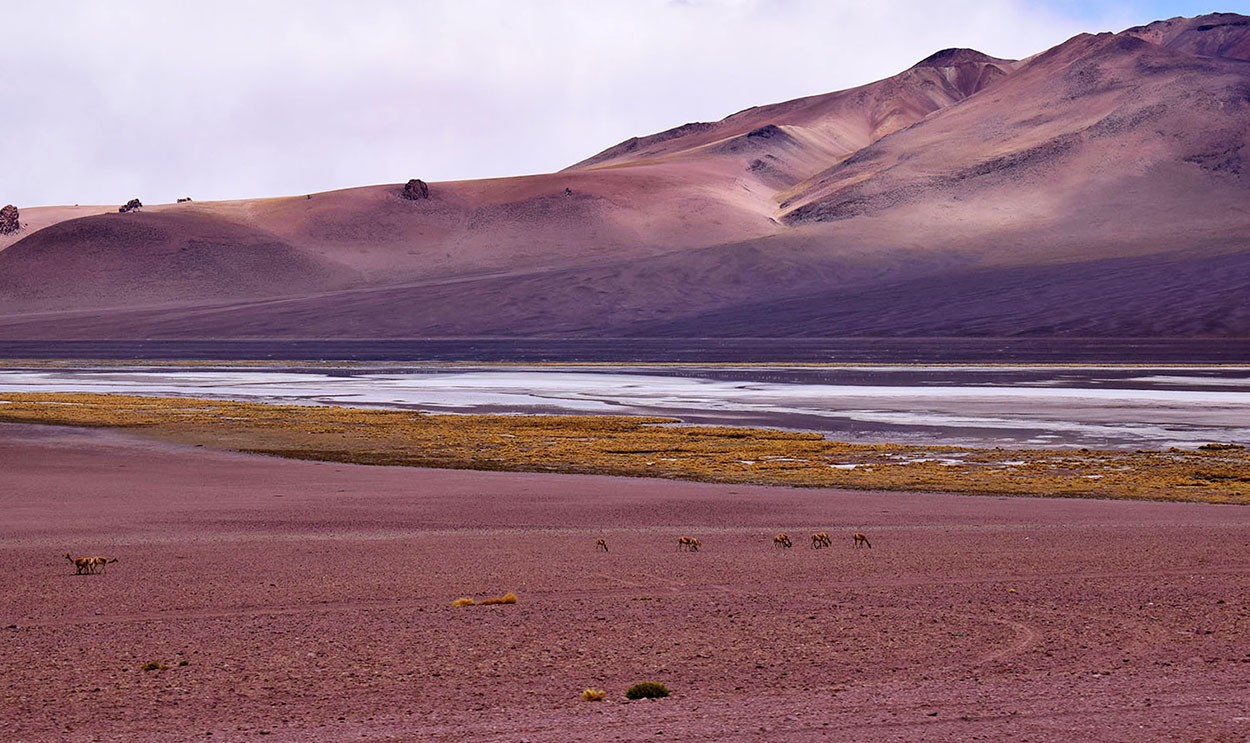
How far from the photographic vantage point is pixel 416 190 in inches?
7180

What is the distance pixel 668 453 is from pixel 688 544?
1298 centimetres

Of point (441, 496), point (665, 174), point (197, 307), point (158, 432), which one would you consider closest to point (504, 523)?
point (441, 496)

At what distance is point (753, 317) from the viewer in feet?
390

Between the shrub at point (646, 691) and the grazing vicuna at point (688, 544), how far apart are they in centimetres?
655

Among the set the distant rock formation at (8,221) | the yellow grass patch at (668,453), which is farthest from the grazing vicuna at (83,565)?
the distant rock formation at (8,221)

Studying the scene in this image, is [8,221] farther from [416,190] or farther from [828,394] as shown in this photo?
[828,394]

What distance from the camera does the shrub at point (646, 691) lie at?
908cm

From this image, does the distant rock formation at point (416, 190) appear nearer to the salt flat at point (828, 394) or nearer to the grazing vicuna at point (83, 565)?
the salt flat at point (828, 394)

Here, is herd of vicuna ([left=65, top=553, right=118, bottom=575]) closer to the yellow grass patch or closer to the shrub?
the shrub

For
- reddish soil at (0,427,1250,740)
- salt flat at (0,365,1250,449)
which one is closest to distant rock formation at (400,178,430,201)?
salt flat at (0,365,1250,449)

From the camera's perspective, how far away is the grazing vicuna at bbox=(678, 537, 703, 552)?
51.6ft

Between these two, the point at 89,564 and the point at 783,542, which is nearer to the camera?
the point at 89,564

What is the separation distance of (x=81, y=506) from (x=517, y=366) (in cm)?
5286

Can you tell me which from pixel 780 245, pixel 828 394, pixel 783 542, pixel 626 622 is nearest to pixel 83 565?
pixel 626 622
